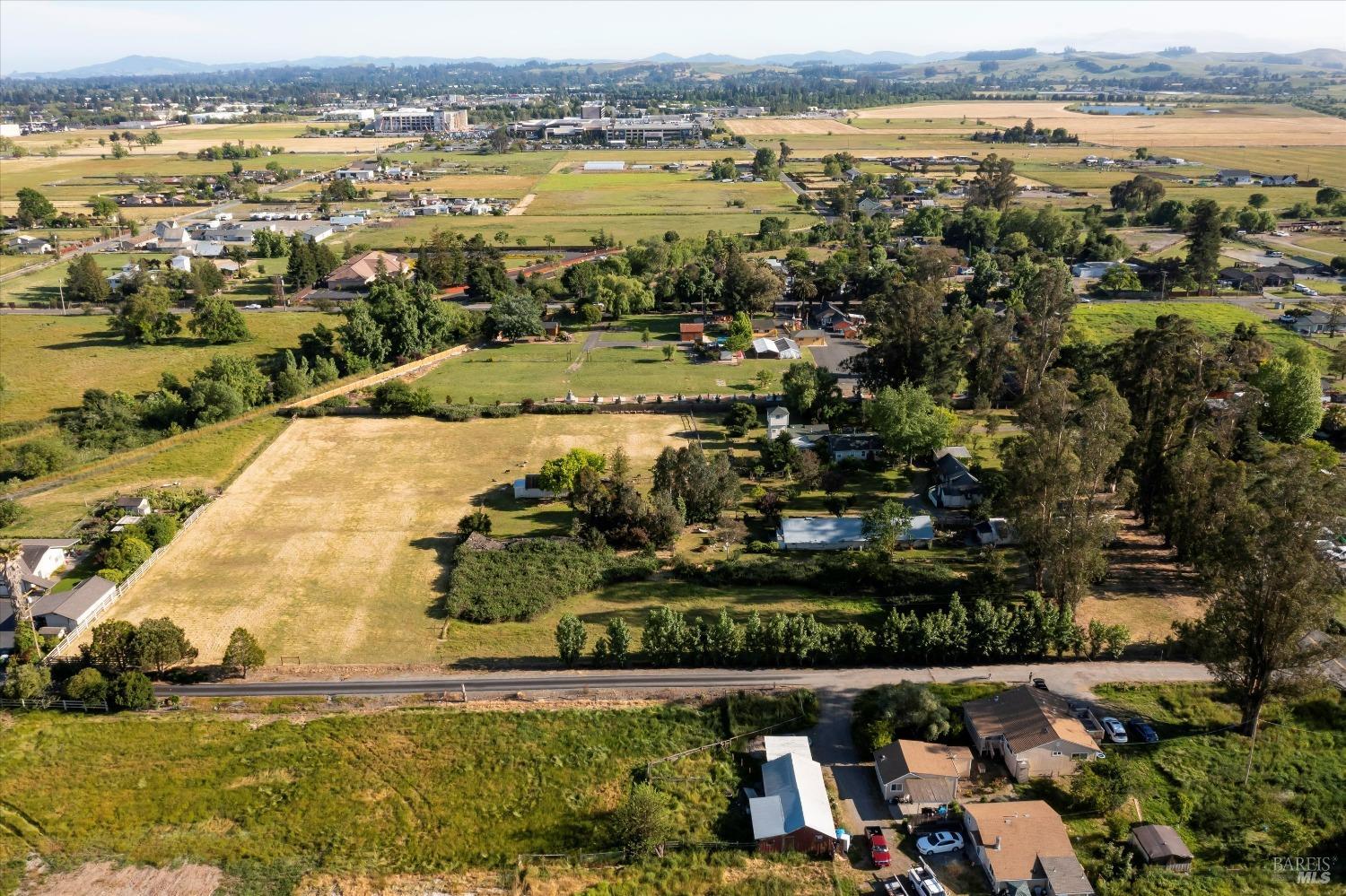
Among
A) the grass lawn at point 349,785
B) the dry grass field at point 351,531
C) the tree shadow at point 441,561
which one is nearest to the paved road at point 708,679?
the grass lawn at point 349,785

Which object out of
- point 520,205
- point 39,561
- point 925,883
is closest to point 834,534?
point 925,883

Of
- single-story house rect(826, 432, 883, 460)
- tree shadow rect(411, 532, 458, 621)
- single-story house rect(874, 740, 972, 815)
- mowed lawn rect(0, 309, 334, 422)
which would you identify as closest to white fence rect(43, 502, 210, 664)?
tree shadow rect(411, 532, 458, 621)

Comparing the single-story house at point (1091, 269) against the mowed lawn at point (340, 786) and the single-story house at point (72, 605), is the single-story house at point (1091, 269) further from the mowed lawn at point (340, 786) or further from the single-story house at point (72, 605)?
the single-story house at point (72, 605)

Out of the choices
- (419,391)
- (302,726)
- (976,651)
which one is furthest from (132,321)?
(976,651)

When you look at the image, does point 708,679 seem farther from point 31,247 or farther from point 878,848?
point 31,247

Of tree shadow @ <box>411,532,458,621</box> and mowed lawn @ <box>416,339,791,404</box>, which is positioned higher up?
mowed lawn @ <box>416,339,791,404</box>

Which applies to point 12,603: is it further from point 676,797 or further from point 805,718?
point 805,718

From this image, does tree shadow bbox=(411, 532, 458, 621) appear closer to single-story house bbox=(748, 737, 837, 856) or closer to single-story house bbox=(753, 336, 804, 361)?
single-story house bbox=(748, 737, 837, 856)
